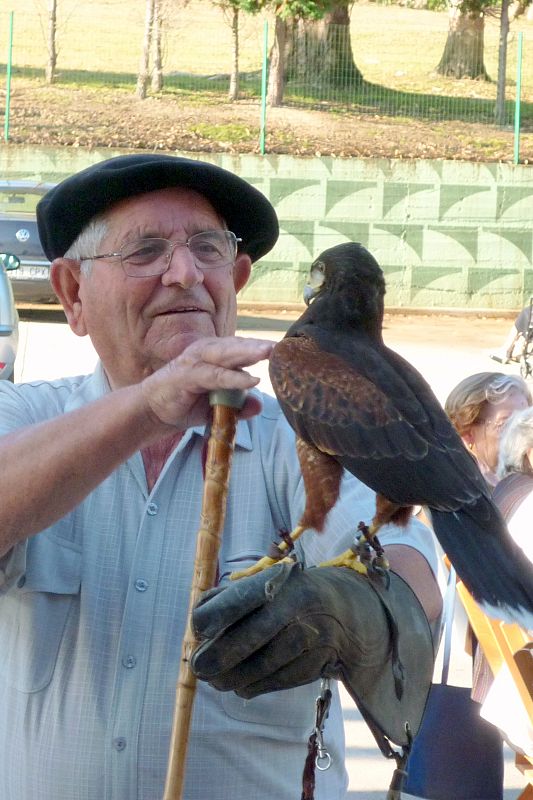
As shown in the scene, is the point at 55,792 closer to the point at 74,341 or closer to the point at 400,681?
the point at 400,681

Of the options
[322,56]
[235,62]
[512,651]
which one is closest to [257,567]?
[512,651]

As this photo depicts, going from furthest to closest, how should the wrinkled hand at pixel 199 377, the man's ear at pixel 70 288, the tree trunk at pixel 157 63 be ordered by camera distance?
the tree trunk at pixel 157 63 → the man's ear at pixel 70 288 → the wrinkled hand at pixel 199 377

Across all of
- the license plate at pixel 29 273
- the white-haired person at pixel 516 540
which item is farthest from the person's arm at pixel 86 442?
the license plate at pixel 29 273

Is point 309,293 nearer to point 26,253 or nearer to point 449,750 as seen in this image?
point 449,750

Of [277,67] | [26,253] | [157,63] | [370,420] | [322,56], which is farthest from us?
[157,63]

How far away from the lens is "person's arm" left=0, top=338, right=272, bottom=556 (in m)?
1.91

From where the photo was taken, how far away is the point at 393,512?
214 cm

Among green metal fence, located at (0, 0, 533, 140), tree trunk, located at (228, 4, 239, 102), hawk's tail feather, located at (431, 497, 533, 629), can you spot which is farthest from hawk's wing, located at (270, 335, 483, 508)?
tree trunk, located at (228, 4, 239, 102)

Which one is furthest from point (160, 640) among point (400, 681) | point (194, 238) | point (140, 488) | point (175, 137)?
point (175, 137)

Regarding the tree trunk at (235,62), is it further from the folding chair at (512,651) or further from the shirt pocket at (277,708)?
the shirt pocket at (277,708)

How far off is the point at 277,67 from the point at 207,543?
21776 millimetres

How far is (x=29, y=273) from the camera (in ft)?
50.5

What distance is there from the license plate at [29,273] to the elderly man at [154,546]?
1308cm

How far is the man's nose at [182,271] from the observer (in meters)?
2.29
